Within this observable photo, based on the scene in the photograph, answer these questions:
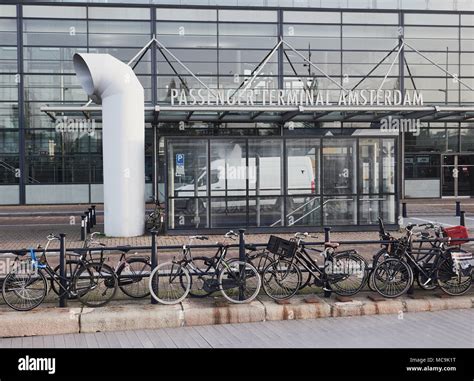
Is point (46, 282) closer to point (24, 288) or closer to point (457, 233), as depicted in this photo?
point (24, 288)

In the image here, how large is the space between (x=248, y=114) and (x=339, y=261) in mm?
16152

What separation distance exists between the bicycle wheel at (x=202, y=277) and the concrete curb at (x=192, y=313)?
0.49 feet

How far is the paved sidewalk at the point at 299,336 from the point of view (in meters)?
6.73

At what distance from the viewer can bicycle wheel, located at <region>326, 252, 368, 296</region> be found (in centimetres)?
852

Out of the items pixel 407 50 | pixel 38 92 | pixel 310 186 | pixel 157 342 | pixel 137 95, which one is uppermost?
pixel 407 50

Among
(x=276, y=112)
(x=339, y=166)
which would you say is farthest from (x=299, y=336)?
(x=276, y=112)

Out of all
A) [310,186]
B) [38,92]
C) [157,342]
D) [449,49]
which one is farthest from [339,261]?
[449,49]

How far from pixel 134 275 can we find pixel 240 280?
151 centimetres

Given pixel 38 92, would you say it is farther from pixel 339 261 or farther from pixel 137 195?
pixel 339 261

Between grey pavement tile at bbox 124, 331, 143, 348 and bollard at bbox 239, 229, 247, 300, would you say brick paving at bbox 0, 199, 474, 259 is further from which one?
grey pavement tile at bbox 124, 331, 143, 348

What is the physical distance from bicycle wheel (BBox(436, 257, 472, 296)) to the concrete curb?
225mm

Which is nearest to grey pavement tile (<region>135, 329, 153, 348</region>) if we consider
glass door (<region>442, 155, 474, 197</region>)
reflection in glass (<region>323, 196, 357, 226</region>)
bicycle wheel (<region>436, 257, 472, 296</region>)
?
bicycle wheel (<region>436, 257, 472, 296</region>)

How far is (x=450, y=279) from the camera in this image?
8680 mm

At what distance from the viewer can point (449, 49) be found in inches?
1221
